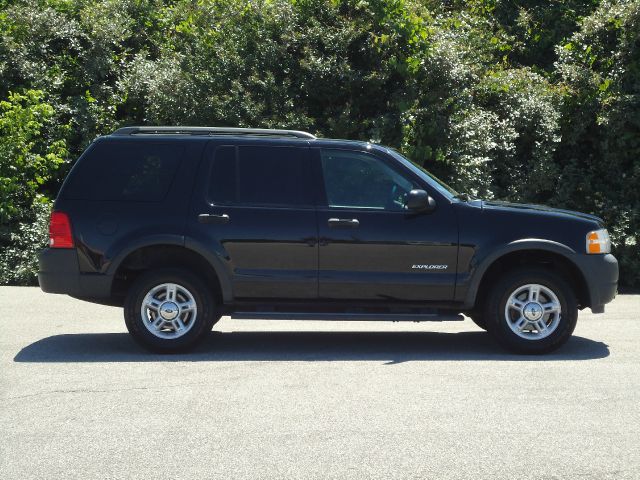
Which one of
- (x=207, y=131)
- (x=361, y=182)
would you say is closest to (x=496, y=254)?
(x=361, y=182)

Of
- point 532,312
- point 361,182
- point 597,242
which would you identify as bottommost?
point 532,312

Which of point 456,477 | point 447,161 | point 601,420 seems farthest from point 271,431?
point 447,161

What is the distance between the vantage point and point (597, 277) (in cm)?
908

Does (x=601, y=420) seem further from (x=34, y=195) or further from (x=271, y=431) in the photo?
(x=34, y=195)

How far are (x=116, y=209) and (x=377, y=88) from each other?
7709 millimetres

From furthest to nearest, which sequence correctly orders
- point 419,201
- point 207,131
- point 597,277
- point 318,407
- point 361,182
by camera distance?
1. point 207,131
2. point 361,182
3. point 597,277
4. point 419,201
5. point 318,407

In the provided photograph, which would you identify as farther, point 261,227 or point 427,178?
point 427,178

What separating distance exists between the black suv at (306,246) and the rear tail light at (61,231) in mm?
14

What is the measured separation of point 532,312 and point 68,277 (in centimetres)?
422

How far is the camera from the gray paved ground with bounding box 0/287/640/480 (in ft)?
18.4

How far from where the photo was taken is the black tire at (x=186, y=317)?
8953 millimetres

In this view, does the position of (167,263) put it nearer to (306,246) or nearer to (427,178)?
(306,246)

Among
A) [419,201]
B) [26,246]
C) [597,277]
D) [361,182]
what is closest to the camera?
[419,201]

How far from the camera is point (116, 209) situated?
906 centimetres
